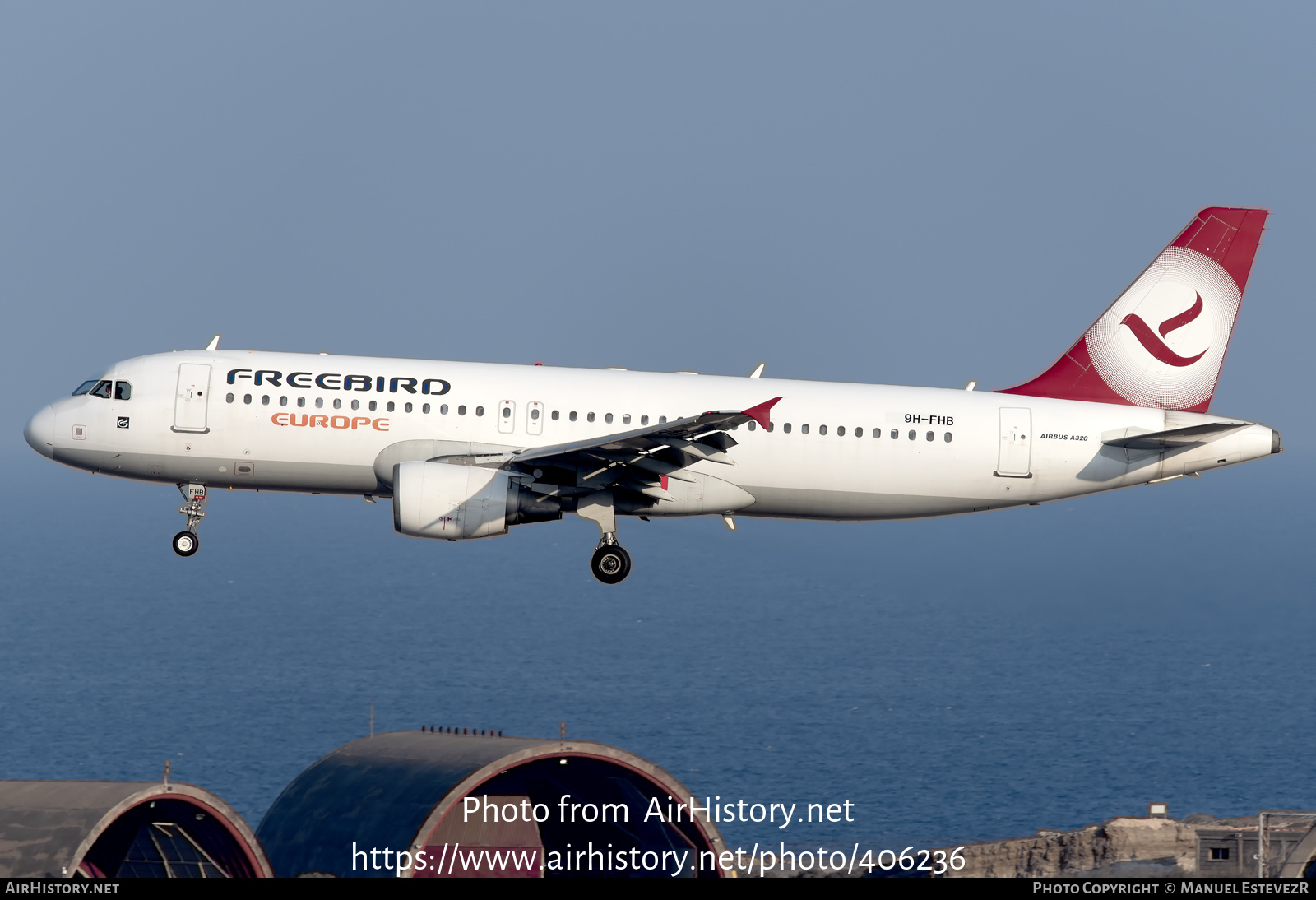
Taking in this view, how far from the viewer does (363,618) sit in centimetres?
18188

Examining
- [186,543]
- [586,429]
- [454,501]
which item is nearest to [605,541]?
[586,429]

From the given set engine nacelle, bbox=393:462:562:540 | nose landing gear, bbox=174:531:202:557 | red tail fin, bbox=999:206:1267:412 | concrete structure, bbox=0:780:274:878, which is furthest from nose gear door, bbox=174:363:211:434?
red tail fin, bbox=999:206:1267:412

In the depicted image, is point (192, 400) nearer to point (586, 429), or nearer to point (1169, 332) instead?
point (586, 429)

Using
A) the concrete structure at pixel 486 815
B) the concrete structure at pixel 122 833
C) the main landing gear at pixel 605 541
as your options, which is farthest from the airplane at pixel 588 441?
the concrete structure at pixel 486 815

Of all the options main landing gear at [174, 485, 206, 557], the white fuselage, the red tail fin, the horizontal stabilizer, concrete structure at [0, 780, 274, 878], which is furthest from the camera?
concrete structure at [0, 780, 274, 878]

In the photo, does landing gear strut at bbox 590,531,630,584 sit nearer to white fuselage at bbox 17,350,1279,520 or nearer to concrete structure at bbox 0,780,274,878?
white fuselage at bbox 17,350,1279,520

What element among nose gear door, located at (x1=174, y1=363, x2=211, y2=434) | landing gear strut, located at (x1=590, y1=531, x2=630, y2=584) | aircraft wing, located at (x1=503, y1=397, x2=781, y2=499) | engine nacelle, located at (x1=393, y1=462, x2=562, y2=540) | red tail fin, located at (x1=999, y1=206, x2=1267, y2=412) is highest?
red tail fin, located at (x1=999, y1=206, x2=1267, y2=412)

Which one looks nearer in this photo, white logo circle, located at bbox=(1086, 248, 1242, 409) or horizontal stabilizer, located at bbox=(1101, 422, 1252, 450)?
horizontal stabilizer, located at bbox=(1101, 422, 1252, 450)

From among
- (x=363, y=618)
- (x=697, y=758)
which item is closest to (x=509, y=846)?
(x=697, y=758)

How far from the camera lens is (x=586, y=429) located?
37.9 meters

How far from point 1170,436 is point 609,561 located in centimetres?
1376

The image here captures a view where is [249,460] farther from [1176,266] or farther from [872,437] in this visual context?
[1176,266]

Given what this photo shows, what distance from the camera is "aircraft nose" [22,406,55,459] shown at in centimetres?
3947

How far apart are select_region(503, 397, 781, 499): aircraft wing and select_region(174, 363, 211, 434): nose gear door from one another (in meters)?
7.48
